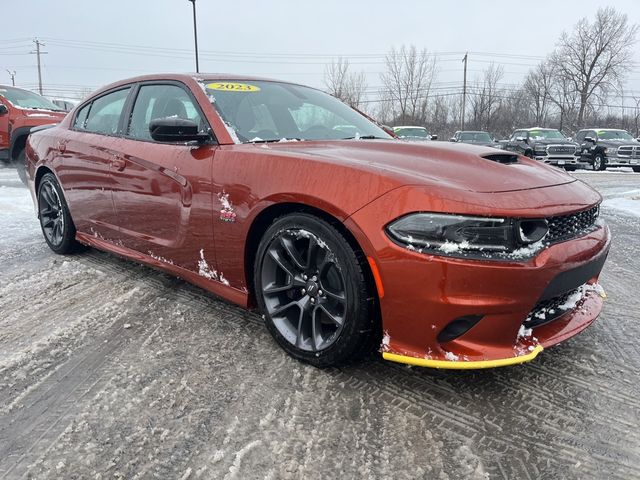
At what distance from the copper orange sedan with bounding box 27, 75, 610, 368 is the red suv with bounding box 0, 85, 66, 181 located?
5773 mm

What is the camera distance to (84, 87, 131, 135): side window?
3.62 meters

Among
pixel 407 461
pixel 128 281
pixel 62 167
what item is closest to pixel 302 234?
pixel 407 461

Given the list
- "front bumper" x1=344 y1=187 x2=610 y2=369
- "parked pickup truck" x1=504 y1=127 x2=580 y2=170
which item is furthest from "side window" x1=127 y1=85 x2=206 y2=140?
"parked pickup truck" x1=504 y1=127 x2=580 y2=170

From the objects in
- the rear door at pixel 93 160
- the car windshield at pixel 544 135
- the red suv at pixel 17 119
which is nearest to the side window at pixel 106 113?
the rear door at pixel 93 160

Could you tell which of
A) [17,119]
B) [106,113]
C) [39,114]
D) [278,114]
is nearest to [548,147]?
[39,114]

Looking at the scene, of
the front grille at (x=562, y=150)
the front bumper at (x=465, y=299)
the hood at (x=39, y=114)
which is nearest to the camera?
the front bumper at (x=465, y=299)

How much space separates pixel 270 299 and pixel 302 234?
1.46 feet

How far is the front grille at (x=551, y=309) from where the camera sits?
6.80 ft

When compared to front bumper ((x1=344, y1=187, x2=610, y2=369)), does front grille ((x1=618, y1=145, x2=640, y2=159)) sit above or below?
above

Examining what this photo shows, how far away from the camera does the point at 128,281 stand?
3.66 metres

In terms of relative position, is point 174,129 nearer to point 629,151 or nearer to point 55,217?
point 55,217

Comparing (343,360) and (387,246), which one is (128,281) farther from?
(387,246)

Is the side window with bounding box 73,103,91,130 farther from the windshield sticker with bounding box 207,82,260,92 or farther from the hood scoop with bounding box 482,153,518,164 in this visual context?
the hood scoop with bounding box 482,153,518,164

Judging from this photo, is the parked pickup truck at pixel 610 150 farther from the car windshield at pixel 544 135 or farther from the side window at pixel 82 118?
the side window at pixel 82 118
